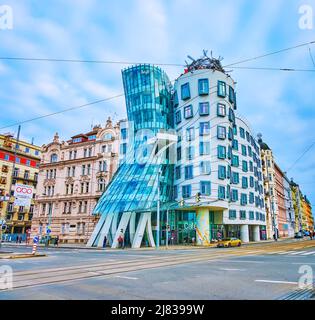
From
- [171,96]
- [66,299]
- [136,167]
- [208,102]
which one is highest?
[171,96]

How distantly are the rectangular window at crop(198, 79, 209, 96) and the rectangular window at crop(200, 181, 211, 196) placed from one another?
13.9m

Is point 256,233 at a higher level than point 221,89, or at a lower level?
lower

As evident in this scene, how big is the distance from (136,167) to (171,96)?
16.0 meters

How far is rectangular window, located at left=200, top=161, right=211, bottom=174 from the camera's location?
40.9 metres

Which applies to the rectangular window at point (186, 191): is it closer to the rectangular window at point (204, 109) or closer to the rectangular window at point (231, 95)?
the rectangular window at point (204, 109)

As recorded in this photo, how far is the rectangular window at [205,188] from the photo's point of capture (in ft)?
131

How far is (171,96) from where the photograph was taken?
5034cm

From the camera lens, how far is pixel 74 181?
52.7 meters

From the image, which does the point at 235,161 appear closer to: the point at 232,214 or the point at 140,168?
the point at 232,214

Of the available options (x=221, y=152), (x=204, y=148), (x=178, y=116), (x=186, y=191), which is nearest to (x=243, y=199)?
(x=221, y=152)

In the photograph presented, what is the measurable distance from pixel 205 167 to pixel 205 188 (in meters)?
3.14
